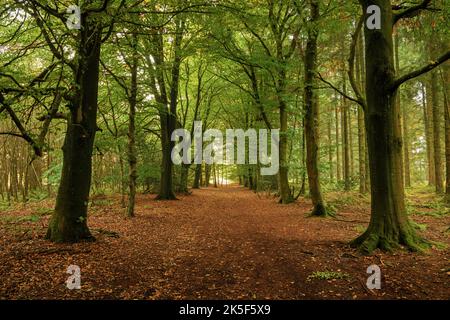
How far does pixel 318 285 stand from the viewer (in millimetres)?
4805

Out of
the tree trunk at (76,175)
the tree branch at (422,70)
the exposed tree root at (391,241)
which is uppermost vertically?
the tree branch at (422,70)

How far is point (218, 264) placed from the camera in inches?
241

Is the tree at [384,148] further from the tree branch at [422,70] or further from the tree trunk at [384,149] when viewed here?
the tree branch at [422,70]

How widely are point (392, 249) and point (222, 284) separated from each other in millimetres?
3776

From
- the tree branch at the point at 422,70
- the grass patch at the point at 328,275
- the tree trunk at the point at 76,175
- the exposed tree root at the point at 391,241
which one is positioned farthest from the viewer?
the tree trunk at the point at 76,175

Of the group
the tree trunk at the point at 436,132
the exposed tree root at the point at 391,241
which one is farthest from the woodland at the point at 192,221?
the tree trunk at the point at 436,132

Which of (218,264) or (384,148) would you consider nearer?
(218,264)

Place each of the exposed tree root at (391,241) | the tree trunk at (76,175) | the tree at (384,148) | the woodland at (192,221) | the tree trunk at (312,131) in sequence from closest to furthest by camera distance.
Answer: the woodland at (192,221) < the exposed tree root at (391,241) < the tree at (384,148) < the tree trunk at (76,175) < the tree trunk at (312,131)

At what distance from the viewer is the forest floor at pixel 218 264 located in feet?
15.1

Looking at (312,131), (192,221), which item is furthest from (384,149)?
(192,221)

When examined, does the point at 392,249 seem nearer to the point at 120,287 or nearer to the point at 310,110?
the point at 120,287

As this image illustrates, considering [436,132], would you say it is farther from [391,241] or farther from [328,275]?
[328,275]

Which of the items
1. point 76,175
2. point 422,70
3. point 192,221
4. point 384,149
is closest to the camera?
point 422,70

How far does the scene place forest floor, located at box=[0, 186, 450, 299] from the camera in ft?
15.1
